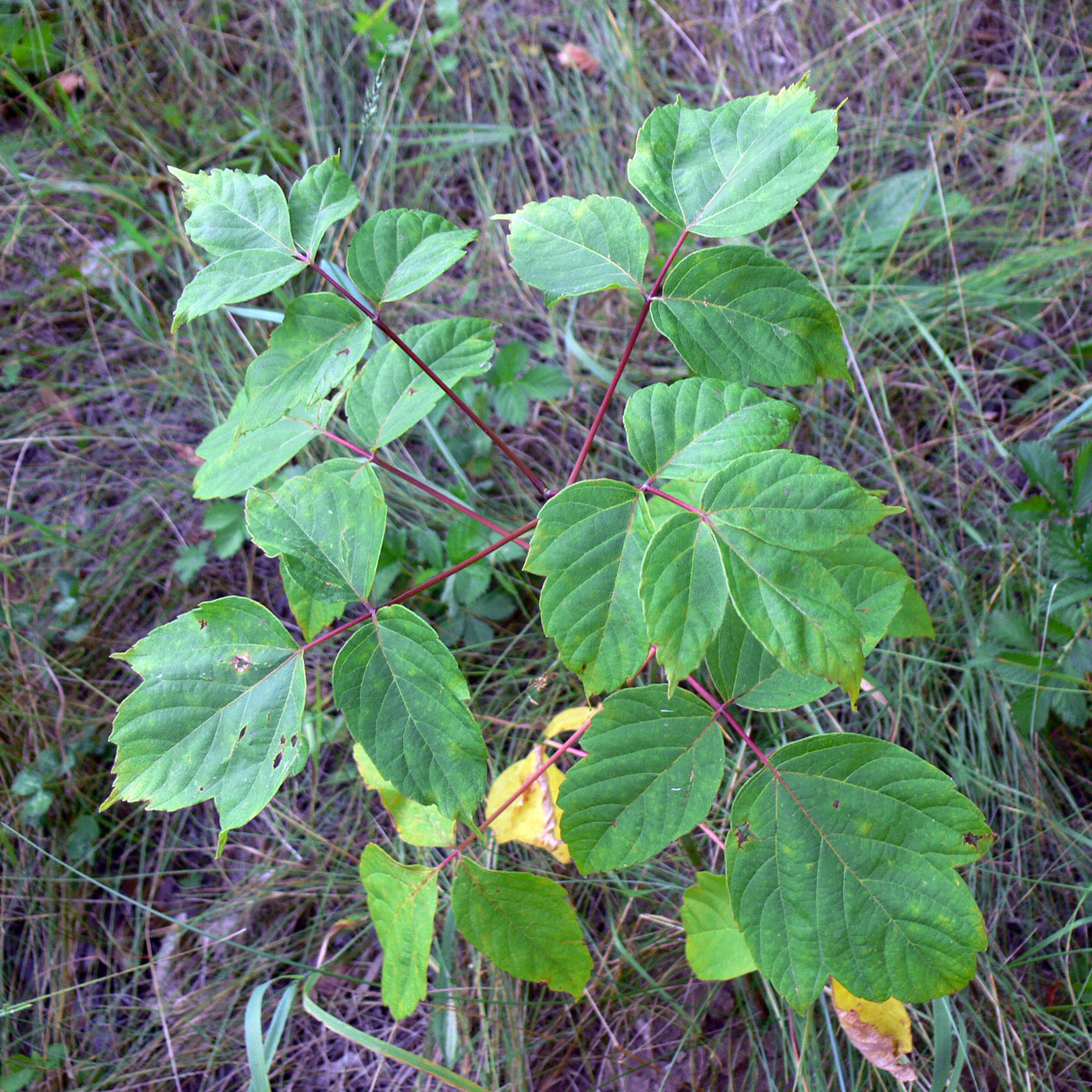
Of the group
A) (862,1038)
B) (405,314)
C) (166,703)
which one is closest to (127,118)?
(405,314)

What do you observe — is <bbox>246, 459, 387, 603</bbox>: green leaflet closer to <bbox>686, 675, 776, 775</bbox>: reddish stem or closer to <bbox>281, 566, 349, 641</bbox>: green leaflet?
<bbox>281, 566, 349, 641</bbox>: green leaflet

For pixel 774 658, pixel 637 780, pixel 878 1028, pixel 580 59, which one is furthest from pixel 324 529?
pixel 580 59

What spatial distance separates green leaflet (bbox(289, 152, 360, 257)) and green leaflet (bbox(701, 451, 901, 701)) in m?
0.67

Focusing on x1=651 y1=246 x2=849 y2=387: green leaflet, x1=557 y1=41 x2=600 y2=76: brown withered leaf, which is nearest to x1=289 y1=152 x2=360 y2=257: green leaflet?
x1=651 y1=246 x2=849 y2=387: green leaflet

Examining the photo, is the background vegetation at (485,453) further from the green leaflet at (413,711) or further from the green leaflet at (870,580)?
the green leaflet at (870,580)

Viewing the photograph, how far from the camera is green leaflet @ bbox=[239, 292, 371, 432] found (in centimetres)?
103

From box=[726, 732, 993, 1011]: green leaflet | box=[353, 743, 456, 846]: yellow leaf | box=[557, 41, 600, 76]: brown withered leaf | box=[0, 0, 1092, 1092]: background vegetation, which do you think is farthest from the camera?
box=[557, 41, 600, 76]: brown withered leaf

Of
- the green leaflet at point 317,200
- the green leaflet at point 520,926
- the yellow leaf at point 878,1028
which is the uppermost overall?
the green leaflet at point 317,200

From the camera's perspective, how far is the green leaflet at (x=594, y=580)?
0.92 metres

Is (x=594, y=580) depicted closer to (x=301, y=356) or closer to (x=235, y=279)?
(x=301, y=356)

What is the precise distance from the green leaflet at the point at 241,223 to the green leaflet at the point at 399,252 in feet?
0.31

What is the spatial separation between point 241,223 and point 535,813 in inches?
44.0

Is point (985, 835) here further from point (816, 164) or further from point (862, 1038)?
point (816, 164)

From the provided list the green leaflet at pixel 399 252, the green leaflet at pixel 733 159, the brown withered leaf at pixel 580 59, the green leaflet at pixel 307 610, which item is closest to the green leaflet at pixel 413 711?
the green leaflet at pixel 307 610
